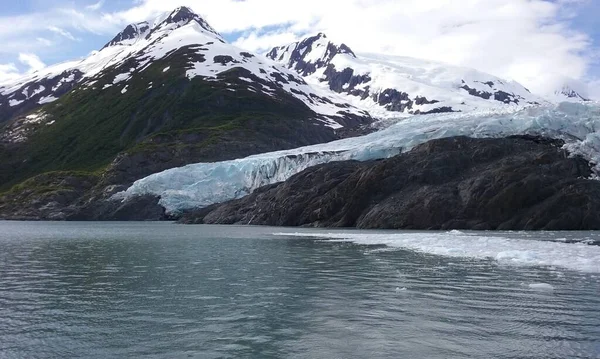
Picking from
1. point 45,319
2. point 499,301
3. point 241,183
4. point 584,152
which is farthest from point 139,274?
point 241,183

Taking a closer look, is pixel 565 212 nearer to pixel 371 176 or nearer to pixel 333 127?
pixel 371 176

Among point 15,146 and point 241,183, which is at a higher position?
point 15,146

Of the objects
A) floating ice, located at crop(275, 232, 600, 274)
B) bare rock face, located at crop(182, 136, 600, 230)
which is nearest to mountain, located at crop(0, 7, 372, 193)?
bare rock face, located at crop(182, 136, 600, 230)

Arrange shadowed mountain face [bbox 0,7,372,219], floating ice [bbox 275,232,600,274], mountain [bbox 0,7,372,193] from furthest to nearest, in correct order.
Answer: mountain [bbox 0,7,372,193] < shadowed mountain face [bbox 0,7,372,219] < floating ice [bbox 275,232,600,274]

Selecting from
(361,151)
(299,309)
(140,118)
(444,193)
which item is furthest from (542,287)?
(140,118)

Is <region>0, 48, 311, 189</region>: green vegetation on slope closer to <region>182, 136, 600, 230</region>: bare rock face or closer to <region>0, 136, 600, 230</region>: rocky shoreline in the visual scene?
<region>0, 136, 600, 230</region>: rocky shoreline

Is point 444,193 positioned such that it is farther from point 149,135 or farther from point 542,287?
point 149,135

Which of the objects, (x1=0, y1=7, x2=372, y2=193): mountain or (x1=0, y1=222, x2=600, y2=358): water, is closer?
(x1=0, y1=222, x2=600, y2=358): water
